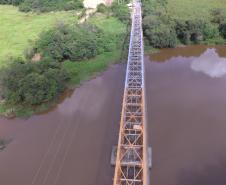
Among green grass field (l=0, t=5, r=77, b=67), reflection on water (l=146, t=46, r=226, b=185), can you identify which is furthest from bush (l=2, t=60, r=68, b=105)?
reflection on water (l=146, t=46, r=226, b=185)

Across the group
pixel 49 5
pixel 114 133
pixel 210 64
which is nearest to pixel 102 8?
pixel 49 5

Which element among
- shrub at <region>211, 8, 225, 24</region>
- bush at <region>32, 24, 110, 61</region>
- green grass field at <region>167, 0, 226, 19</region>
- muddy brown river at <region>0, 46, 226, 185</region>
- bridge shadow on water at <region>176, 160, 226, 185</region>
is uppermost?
green grass field at <region>167, 0, 226, 19</region>

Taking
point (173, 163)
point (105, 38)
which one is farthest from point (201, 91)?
point (105, 38)

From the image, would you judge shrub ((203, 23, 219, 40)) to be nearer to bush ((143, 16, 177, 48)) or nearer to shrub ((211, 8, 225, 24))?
shrub ((211, 8, 225, 24))

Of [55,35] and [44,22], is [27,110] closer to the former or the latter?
[55,35]

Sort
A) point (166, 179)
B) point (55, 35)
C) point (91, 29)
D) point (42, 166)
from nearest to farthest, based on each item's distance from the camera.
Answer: point (166, 179)
point (42, 166)
point (55, 35)
point (91, 29)

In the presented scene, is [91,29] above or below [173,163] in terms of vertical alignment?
above

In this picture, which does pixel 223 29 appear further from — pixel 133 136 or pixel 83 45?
pixel 133 136

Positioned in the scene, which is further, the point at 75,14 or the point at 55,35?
the point at 75,14
